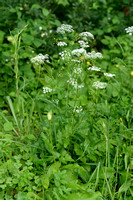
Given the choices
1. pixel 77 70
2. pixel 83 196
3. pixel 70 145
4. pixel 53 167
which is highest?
pixel 77 70

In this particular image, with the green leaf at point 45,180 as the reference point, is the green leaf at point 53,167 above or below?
above

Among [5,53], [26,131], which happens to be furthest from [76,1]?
[26,131]

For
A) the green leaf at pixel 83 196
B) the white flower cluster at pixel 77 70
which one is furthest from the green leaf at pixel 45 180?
the white flower cluster at pixel 77 70

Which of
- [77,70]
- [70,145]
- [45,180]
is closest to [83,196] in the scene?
[45,180]

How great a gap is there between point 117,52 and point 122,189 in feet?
7.27

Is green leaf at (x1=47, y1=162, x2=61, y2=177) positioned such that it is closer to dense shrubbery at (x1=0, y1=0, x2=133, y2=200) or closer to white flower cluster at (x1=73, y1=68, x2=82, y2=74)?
dense shrubbery at (x1=0, y1=0, x2=133, y2=200)

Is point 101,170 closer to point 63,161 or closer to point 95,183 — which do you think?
point 95,183

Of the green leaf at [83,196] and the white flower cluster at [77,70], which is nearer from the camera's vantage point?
the green leaf at [83,196]

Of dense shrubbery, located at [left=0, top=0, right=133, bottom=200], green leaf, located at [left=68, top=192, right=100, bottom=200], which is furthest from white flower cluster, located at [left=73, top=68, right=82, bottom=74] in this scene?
green leaf, located at [left=68, top=192, right=100, bottom=200]

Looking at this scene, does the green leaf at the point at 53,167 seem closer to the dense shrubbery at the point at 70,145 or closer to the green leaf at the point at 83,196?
the dense shrubbery at the point at 70,145

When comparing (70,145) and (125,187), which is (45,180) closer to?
(70,145)

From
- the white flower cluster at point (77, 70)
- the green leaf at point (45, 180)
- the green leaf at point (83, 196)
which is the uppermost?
the white flower cluster at point (77, 70)

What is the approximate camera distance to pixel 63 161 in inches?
74.9

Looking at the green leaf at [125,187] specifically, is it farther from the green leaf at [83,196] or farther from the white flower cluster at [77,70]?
the white flower cluster at [77,70]
